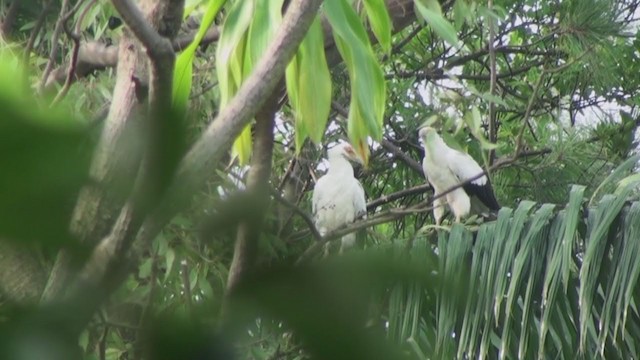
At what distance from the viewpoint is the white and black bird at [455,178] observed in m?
6.08

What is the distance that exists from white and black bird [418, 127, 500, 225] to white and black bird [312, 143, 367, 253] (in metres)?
0.72

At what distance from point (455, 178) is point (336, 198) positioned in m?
1.18

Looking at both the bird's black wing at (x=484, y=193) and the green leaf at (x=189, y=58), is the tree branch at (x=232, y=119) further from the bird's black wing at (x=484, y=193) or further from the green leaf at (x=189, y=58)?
the bird's black wing at (x=484, y=193)

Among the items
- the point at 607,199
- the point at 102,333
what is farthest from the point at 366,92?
the point at 607,199

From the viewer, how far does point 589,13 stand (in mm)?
5645

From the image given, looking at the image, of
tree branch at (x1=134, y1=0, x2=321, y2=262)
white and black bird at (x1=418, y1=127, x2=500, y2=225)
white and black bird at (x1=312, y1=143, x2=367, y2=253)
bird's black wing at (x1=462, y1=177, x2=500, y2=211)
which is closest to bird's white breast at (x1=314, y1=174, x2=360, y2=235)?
white and black bird at (x1=312, y1=143, x2=367, y2=253)

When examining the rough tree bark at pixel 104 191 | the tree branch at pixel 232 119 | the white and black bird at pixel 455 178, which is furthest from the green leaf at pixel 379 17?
the white and black bird at pixel 455 178

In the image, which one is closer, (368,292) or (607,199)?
(368,292)

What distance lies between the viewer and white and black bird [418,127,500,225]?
6082mm

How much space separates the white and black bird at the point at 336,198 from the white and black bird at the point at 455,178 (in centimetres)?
72

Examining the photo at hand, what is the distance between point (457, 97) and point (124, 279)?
333 centimetres

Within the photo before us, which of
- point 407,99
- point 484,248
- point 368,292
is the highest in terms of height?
point 407,99

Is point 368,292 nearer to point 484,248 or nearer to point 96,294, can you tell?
point 96,294

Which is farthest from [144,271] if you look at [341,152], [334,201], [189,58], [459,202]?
[459,202]
